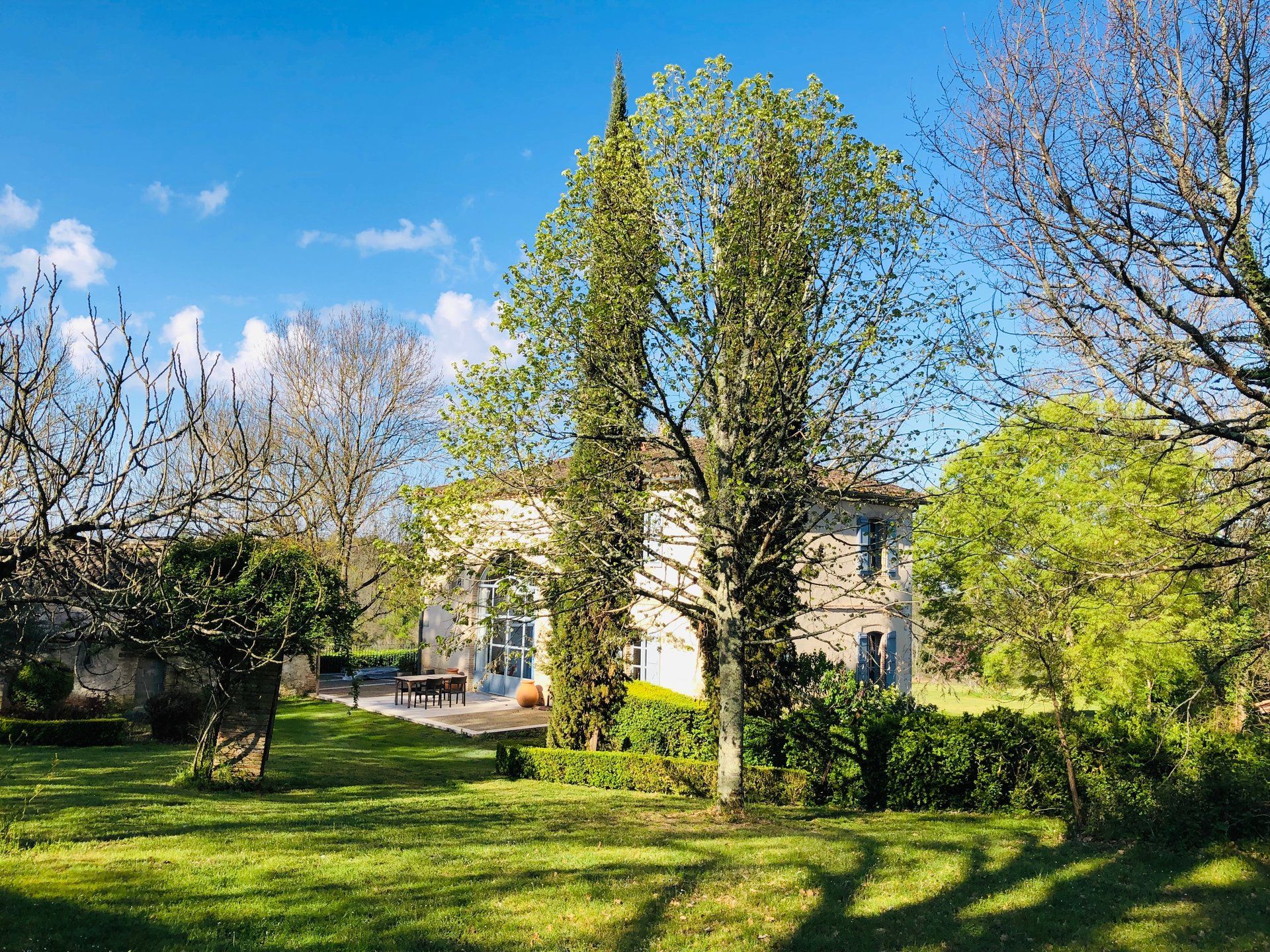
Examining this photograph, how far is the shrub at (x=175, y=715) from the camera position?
1705 cm

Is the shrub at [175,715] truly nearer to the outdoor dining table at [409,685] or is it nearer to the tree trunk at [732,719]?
the outdoor dining table at [409,685]

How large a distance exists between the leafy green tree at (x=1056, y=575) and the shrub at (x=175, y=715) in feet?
48.9

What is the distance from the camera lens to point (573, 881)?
6738 mm

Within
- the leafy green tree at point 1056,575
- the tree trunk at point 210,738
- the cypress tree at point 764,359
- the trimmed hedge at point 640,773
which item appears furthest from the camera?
the trimmed hedge at point 640,773

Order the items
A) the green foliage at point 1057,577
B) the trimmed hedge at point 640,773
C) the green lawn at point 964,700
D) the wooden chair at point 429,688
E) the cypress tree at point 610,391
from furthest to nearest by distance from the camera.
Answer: the green lawn at point 964,700 < the wooden chair at point 429,688 < the trimmed hedge at point 640,773 < the cypress tree at point 610,391 < the green foliage at point 1057,577

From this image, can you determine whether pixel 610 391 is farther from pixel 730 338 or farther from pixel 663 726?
pixel 663 726

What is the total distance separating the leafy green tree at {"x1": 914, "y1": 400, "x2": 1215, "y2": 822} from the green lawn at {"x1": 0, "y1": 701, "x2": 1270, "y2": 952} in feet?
6.71

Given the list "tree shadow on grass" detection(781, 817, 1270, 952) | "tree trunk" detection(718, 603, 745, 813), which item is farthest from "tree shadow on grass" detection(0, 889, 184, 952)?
"tree trunk" detection(718, 603, 745, 813)

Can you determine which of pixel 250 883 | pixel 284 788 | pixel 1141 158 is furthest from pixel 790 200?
pixel 284 788

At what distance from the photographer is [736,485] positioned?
29.7 ft

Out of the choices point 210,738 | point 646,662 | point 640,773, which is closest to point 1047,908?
point 640,773

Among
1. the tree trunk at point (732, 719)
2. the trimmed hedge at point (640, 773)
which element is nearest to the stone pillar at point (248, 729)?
the trimmed hedge at point (640, 773)

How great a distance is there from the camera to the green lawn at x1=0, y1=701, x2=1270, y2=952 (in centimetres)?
559

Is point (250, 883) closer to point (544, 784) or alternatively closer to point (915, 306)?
point (544, 784)
